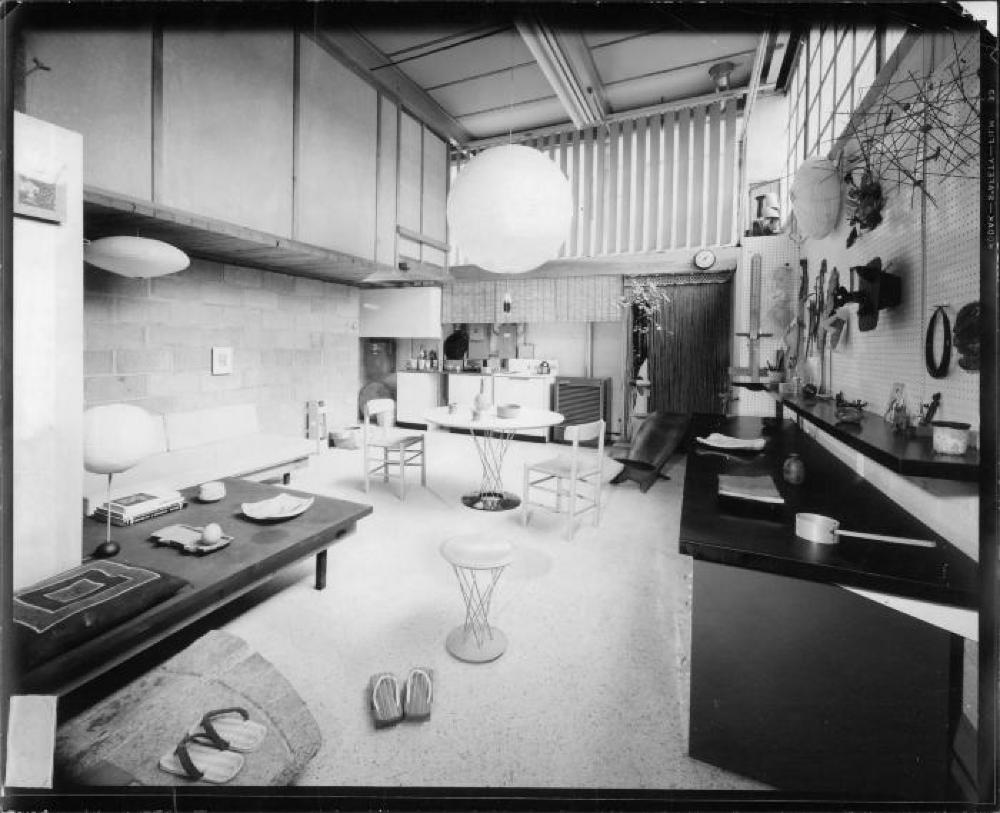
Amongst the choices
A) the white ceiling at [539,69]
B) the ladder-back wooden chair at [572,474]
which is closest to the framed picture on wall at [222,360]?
the white ceiling at [539,69]

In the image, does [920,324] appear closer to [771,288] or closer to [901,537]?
[901,537]

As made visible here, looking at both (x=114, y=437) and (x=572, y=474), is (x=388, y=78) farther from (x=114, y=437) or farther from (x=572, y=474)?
(x=114, y=437)

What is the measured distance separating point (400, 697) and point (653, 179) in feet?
20.8

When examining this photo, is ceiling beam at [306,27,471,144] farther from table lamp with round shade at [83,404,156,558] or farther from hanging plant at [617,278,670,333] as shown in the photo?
table lamp with round shade at [83,404,156,558]

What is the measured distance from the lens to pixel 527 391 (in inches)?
275

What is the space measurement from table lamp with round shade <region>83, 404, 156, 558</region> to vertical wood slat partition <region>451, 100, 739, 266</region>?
584cm

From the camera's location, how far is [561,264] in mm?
6727

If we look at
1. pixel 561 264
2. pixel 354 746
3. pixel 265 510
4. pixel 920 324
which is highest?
pixel 561 264

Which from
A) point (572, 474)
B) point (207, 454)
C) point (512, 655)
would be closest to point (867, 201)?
point (572, 474)

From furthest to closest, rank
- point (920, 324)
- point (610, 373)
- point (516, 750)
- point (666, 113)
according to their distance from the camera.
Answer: point (610, 373), point (666, 113), point (920, 324), point (516, 750)

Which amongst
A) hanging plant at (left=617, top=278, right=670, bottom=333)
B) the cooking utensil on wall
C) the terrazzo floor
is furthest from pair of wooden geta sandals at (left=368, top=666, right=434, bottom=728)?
hanging plant at (left=617, top=278, right=670, bottom=333)

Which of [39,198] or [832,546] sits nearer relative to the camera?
[832,546]

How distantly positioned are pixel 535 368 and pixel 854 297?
5.23m

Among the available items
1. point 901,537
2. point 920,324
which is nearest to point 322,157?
point 920,324
